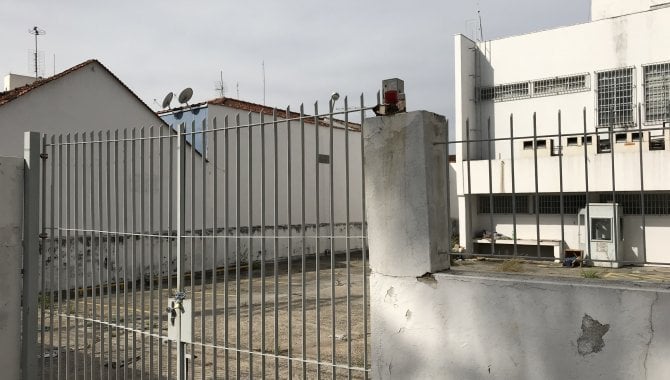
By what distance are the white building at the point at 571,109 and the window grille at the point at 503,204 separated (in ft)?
0.13

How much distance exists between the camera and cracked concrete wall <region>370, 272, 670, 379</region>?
8.46ft

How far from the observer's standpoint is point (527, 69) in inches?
795

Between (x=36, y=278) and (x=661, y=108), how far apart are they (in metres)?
19.3

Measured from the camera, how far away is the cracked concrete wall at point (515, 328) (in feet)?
8.46

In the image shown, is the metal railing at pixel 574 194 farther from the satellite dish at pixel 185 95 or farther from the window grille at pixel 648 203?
the satellite dish at pixel 185 95

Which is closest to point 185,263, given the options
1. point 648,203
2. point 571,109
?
point 648,203

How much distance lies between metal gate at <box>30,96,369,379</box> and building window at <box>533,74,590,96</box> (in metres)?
7.89

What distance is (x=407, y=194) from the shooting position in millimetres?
3242

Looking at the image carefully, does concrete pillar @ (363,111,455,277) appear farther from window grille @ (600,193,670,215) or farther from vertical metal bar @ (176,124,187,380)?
window grille @ (600,193,670,215)

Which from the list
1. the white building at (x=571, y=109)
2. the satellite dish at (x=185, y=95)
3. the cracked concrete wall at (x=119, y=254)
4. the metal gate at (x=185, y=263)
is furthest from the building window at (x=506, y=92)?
the satellite dish at (x=185, y=95)

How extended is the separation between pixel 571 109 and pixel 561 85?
1.04 m

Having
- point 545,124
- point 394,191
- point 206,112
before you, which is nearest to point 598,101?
point 545,124

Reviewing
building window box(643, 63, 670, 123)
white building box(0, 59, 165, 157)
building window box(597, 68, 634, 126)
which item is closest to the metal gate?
white building box(0, 59, 165, 157)

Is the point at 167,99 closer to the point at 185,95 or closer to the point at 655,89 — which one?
the point at 185,95
